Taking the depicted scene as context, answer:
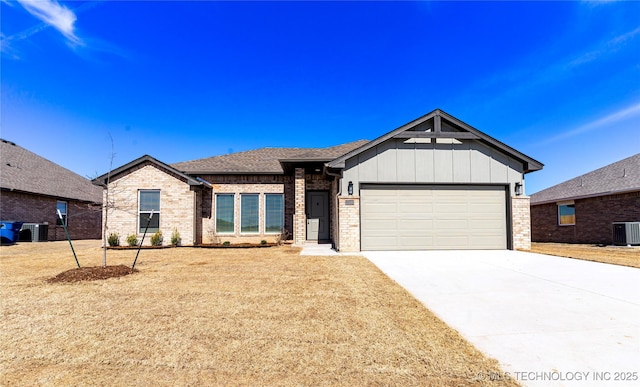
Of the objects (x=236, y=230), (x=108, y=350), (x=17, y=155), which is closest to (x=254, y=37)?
(x=236, y=230)

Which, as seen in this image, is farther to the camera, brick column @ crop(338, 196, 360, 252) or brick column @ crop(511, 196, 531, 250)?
brick column @ crop(511, 196, 531, 250)

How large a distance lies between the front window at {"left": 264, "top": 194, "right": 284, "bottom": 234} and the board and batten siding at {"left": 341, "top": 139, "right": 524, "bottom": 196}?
4796mm

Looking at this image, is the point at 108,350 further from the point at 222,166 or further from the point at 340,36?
the point at 340,36

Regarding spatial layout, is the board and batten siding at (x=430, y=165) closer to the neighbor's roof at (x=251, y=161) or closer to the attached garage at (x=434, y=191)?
the attached garage at (x=434, y=191)

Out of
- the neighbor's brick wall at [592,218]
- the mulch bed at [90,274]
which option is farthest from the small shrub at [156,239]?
the neighbor's brick wall at [592,218]

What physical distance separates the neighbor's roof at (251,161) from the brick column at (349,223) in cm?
266

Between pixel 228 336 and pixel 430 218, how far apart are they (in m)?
9.22

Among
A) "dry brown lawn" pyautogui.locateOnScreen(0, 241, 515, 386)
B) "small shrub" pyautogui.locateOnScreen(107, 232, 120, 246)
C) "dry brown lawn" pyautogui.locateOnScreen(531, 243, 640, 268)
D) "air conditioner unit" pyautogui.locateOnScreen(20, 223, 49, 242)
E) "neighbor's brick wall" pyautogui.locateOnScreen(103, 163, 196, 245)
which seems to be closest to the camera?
"dry brown lawn" pyautogui.locateOnScreen(0, 241, 515, 386)

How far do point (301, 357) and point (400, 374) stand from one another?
0.89 metres

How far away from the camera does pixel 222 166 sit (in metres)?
14.5

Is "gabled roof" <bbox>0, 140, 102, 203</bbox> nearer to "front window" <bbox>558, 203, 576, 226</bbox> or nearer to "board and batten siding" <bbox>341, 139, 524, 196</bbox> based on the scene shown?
"board and batten siding" <bbox>341, 139, 524, 196</bbox>

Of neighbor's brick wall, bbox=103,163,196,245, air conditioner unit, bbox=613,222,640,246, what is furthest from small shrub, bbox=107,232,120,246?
air conditioner unit, bbox=613,222,640,246

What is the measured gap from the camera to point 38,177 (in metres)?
18.6

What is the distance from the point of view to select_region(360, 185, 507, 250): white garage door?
419 inches
